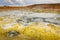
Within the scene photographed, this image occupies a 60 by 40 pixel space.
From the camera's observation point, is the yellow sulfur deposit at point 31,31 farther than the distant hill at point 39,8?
No

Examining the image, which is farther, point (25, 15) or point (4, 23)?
point (25, 15)

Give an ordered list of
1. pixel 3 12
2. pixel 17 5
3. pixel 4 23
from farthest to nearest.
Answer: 1. pixel 17 5
2. pixel 3 12
3. pixel 4 23

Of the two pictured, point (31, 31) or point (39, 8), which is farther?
point (39, 8)

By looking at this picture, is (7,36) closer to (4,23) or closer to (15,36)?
(15,36)

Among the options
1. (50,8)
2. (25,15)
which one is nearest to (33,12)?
(25,15)

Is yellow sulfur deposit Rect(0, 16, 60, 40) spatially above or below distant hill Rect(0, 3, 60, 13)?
below

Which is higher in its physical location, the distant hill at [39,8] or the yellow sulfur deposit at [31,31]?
the distant hill at [39,8]

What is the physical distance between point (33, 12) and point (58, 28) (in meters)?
0.53

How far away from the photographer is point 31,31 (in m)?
1.06

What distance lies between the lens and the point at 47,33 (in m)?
1.01

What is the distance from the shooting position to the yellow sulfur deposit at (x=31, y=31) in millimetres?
967

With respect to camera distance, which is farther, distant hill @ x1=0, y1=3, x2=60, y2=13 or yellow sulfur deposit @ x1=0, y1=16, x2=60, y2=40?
distant hill @ x1=0, y1=3, x2=60, y2=13

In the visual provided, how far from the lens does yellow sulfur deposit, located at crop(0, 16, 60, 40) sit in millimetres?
967

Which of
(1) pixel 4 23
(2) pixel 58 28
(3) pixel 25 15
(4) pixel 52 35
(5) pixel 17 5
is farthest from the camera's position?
(5) pixel 17 5
